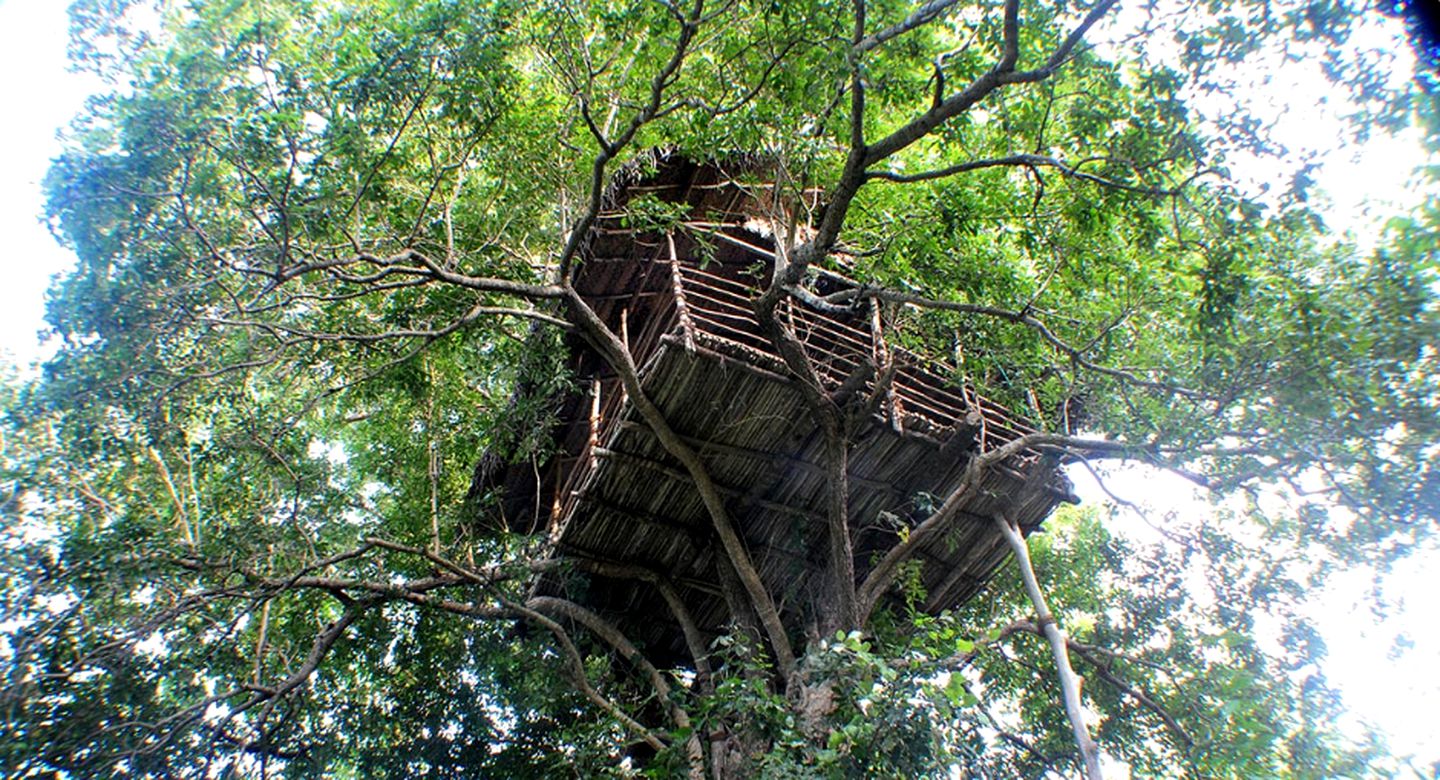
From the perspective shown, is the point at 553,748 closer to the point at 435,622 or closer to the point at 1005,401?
the point at 435,622

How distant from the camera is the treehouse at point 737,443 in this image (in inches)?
261

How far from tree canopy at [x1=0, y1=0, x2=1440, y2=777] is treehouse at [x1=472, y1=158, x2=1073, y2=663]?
0.74ft

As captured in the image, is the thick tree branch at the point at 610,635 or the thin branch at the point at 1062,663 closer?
the thin branch at the point at 1062,663

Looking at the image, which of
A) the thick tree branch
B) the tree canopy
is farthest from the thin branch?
the thick tree branch

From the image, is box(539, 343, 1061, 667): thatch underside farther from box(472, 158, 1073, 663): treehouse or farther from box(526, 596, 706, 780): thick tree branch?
box(526, 596, 706, 780): thick tree branch

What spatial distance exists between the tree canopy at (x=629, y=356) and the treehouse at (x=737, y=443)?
224 mm

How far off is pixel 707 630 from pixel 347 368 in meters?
3.96

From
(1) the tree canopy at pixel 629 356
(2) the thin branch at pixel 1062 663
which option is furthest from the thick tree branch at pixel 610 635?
(2) the thin branch at pixel 1062 663

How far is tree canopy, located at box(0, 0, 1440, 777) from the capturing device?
5.62 metres

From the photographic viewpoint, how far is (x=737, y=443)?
6.79m

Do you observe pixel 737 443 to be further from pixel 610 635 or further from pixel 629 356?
pixel 610 635

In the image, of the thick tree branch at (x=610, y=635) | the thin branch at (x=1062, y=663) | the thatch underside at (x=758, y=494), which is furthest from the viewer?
the thick tree branch at (x=610, y=635)

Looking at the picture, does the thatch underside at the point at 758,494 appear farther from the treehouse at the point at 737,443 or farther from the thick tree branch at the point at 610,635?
the thick tree branch at the point at 610,635

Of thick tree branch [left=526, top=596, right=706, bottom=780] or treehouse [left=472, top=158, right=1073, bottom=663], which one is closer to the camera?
treehouse [left=472, top=158, right=1073, bottom=663]
